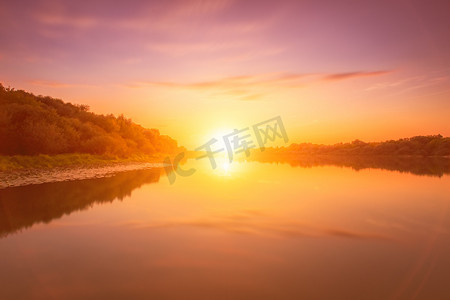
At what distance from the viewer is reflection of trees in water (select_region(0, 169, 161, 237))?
10.6 meters

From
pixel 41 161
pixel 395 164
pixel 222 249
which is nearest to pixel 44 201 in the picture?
pixel 222 249

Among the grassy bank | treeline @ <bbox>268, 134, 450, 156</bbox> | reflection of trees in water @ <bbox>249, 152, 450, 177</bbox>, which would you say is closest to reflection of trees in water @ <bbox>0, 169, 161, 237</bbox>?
the grassy bank

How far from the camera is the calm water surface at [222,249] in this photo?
5.52 m

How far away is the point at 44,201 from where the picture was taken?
14000 millimetres

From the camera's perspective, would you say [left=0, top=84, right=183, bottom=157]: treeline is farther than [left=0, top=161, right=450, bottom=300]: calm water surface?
Yes

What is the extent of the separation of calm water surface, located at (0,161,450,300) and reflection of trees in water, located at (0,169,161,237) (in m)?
0.08

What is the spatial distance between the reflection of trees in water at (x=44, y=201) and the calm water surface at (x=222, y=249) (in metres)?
0.08

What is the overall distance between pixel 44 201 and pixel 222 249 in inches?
435

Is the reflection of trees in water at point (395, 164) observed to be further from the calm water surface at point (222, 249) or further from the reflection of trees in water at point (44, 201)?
the reflection of trees in water at point (44, 201)

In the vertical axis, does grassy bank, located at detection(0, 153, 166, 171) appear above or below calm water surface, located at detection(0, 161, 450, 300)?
above

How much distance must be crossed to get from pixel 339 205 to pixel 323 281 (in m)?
9.14

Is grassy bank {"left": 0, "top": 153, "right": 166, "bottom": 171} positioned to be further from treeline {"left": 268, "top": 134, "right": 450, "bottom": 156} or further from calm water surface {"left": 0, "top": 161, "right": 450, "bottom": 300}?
treeline {"left": 268, "top": 134, "right": 450, "bottom": 156}

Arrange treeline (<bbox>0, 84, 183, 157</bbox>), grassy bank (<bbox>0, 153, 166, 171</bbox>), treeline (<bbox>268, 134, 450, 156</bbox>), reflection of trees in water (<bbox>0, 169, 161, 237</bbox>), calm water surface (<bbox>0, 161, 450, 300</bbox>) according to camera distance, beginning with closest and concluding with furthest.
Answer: calm water surface (<bbox>0, 161, 450, 300</bbox>) → reflection of trees in water (<bbox>0, 169, 161, 237</bbox>) → grassy bank (<bbox>0, 153, 166, 171</bbox>) → treeline (<bbox>0, 84, 183, 157</bbox>) → treeline (<bbox>268, 134, 450, 156</bbox>)

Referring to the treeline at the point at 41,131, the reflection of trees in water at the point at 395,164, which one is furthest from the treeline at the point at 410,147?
the treeline at the point at 41,131
